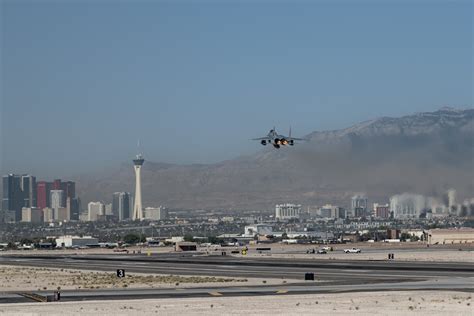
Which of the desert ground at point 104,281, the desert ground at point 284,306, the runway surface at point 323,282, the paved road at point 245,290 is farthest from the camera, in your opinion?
the desert ground at point 104,281

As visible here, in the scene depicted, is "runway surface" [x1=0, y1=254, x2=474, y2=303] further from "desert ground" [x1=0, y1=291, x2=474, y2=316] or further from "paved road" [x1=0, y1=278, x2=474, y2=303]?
"desert ground" [x1=0, y1=291, x2=474, y2=316]

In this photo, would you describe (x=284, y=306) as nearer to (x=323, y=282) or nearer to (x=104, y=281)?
(x=323, y=282)

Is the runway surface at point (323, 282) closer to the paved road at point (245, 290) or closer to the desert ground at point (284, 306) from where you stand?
the paved road at point (245, 290)

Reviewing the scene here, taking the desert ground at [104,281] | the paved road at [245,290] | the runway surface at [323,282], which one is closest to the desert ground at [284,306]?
the paved road at [245,290]

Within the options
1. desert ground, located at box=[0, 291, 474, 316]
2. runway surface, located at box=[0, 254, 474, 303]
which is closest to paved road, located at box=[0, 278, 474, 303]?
runway surface, located at box=[0, 254, 474, 303]

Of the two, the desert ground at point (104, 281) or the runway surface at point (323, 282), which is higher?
the runway surface at point (323, 282)

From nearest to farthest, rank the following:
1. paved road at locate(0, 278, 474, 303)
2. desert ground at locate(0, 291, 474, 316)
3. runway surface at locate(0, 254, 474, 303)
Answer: desert ground at locate(0, 291, 474, 316), paved road at locate(0, 278, 474, 303), runway surface at locate(0, 254, 474, 303)

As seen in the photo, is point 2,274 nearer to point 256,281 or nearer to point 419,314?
point 256,281

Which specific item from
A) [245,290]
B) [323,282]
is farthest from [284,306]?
[323,282]

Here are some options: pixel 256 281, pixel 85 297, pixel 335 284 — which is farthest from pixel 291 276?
pixel 85 297
